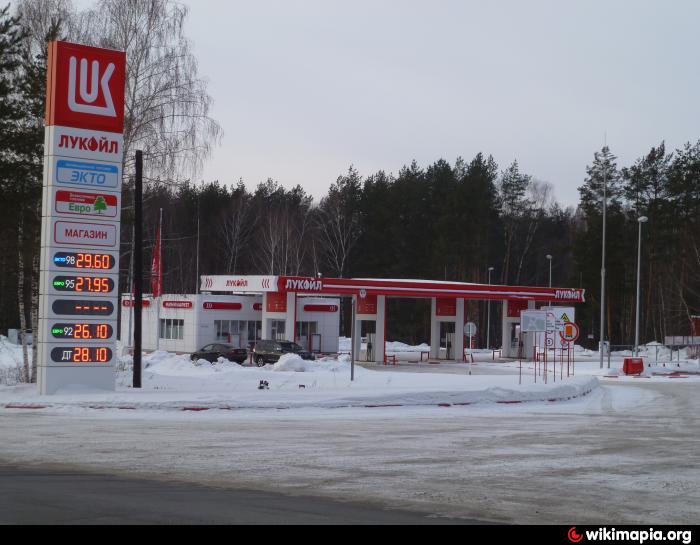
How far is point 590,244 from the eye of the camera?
291 ft

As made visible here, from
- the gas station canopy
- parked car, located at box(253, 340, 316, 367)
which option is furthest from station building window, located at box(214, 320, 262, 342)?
parked car, located at box(253, 340, 316, 367)

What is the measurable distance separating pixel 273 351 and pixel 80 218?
24.9 m

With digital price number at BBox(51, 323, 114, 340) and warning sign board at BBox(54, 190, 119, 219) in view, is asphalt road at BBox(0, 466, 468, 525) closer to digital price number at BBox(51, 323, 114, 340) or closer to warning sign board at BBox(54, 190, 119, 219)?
digital price number at BBox(51, 323, 114, 340)

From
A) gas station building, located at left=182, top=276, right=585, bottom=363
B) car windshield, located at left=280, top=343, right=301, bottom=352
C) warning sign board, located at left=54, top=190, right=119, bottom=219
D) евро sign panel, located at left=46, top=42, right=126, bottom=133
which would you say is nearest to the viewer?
евро sign panel, located at left=46, top=42, right=126, bottom=133

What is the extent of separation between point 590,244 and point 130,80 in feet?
202

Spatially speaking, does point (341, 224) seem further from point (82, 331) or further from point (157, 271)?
point (82, 331)

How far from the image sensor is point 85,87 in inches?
1024

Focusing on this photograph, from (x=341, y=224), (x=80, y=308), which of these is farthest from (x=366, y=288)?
(x=341, y=224)

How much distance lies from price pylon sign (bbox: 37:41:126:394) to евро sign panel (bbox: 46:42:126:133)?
28mm

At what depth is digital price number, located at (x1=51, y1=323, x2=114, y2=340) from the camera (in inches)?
1011

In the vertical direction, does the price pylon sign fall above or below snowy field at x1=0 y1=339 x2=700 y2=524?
above

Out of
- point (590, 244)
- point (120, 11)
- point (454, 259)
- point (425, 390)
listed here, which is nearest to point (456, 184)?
point (454, 259)
